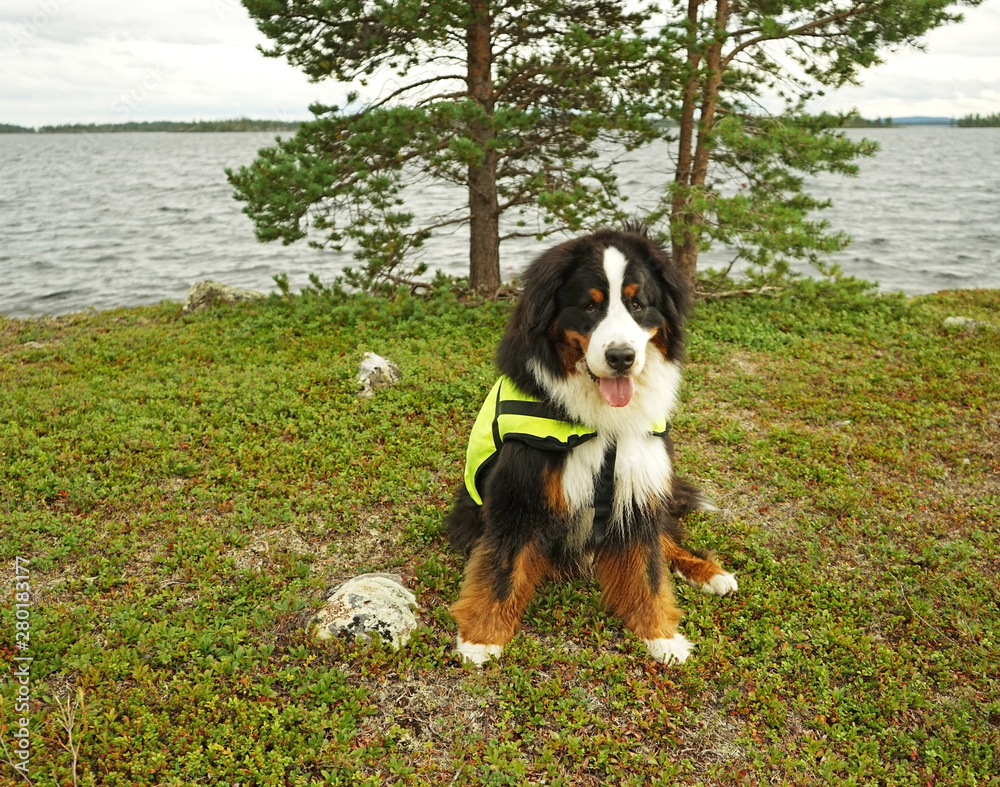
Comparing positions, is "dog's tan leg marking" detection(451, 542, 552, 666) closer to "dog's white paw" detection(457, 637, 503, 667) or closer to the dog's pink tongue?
"dog's white paw" detection(457, 637, 503, 667)

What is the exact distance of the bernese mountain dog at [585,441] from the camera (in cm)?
340

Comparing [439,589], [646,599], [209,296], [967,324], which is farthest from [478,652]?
[209,296]

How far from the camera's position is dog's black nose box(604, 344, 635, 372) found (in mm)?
3182

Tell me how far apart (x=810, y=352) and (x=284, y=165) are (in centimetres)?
695

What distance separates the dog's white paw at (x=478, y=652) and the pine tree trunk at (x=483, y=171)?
21.4 ft

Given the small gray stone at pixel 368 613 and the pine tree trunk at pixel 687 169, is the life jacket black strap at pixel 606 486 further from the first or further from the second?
the pine tree trunk at pixel 687 169

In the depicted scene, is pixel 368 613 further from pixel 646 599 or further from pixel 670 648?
pixel 670 648

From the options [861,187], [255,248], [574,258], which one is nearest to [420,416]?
[574,258]

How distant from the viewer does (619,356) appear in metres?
3.19

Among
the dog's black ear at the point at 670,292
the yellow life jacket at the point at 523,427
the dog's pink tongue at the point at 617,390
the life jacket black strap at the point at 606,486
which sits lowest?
the life jacket black strap at the point at 606,486

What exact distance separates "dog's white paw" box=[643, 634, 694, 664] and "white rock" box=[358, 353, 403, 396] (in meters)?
4.14

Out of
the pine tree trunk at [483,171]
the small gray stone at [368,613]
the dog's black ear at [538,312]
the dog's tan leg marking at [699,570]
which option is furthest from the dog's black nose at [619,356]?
the pine tree trunk at [483,171]

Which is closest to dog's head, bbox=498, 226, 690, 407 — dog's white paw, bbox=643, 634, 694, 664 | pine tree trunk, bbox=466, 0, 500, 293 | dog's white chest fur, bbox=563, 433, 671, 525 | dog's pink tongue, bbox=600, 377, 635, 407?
dog's pink tongue, bbox=600, 377, 635, 407

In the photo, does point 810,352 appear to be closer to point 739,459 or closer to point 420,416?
point 739,459
